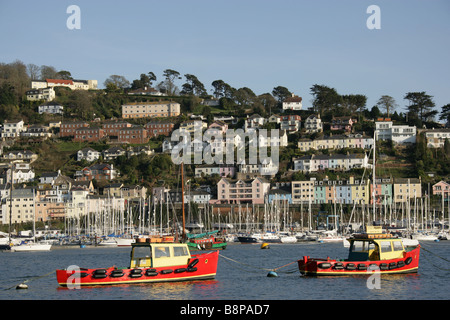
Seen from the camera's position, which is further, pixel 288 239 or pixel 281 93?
pixel 281 93

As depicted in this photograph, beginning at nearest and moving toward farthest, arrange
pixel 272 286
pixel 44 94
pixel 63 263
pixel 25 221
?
pixel 272 286
pixel 63 263
pixel 25 221
pixel 44 94

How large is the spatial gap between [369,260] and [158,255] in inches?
421

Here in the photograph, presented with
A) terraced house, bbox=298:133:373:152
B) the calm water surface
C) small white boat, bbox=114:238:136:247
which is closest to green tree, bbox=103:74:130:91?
terraced house, bbox=298:133:373:152

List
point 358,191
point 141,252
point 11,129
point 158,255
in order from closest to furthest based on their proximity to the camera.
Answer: point 158,255
point 141,252
point 358,191
point 11,129

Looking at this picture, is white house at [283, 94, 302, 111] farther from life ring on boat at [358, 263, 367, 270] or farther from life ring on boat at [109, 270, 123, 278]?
life ring on boat at [109, 270, 123, 278]

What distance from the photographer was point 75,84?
598 ft

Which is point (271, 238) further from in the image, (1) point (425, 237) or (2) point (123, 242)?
(1) point (425, 237)

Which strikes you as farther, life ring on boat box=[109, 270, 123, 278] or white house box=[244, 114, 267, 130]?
white house box=[244, 114, 267, 130]

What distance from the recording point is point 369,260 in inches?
1325

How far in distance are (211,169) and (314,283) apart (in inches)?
3723

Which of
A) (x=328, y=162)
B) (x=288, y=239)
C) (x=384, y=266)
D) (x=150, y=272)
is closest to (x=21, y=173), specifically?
(x=328, y=162)

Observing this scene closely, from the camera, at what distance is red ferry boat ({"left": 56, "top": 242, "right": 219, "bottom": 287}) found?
30.4m
